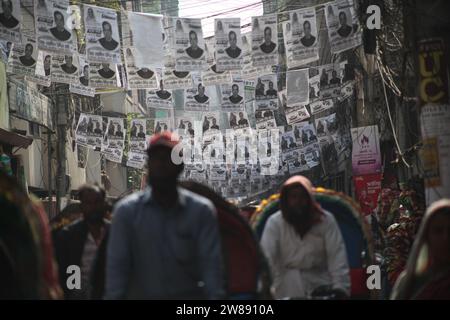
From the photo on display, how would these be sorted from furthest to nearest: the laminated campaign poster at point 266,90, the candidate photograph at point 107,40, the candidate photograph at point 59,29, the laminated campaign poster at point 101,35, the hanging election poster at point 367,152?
the laminated campaign poster at point 266,90, the hanging election poster at point 367,152, the candidate photograph at point 107,40, the laminated campaign poster at point 101,35, the candidate photograph at point 59,29

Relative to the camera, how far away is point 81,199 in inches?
333

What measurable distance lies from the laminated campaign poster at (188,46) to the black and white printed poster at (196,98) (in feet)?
14.4

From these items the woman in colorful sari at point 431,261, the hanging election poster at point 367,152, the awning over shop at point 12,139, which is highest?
the awning over shop at point 12,139

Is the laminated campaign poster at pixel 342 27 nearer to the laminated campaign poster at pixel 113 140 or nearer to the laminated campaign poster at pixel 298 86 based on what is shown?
the laminated campaign poster at pixel 298 86

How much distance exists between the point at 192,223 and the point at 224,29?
12455 millimetres

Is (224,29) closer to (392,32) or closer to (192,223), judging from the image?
(392,32)

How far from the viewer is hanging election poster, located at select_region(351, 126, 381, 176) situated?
66.0ft

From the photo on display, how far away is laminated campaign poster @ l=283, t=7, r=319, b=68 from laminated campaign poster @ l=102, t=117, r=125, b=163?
298 inches

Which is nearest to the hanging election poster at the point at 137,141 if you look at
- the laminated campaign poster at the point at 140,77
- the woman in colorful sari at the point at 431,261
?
the laminated campaign poster at the point at 140,77

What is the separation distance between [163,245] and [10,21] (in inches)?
398

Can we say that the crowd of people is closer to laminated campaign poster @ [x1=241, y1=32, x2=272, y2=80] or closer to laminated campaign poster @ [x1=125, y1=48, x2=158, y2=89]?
laminated campaign poster @ [x1=125, y1=48, x2=158, y2=89]

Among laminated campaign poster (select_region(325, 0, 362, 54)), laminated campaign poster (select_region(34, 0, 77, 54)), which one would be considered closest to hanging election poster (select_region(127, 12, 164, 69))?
laminated campaign poster (select_region(34, 0, 77, 54))

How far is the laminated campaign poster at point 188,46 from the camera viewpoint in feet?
55.5

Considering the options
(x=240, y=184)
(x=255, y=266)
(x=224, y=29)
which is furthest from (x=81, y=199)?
(x=240, y=184)
